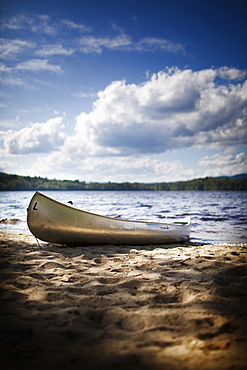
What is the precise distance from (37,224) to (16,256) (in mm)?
1133

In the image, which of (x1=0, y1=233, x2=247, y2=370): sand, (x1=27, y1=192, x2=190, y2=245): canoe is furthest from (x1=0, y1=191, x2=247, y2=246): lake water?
(x1=0, y1=233, x2=247, y2=370): sand

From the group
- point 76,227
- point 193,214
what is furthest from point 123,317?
point 193,214

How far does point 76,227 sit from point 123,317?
3.91 m

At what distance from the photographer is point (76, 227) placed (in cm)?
596

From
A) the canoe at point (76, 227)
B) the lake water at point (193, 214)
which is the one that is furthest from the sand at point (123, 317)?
the lake water at point (193, 214)

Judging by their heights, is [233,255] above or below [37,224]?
below

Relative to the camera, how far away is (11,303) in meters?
2.52

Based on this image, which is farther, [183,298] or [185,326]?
[183,298]

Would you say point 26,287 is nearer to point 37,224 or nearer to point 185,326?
point 185,326

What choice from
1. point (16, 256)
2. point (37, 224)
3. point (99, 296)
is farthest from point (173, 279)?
point (37, 224)

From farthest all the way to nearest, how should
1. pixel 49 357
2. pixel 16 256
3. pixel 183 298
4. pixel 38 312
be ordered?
pixel 16 256
pixel 183 298
pixel 38 312
pixel 49 357

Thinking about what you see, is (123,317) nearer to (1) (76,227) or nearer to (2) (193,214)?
(1) (76,227)

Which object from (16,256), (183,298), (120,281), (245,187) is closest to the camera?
(183,298)

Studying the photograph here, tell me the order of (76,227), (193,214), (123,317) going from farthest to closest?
(193,214), (76,227), (123,317)
